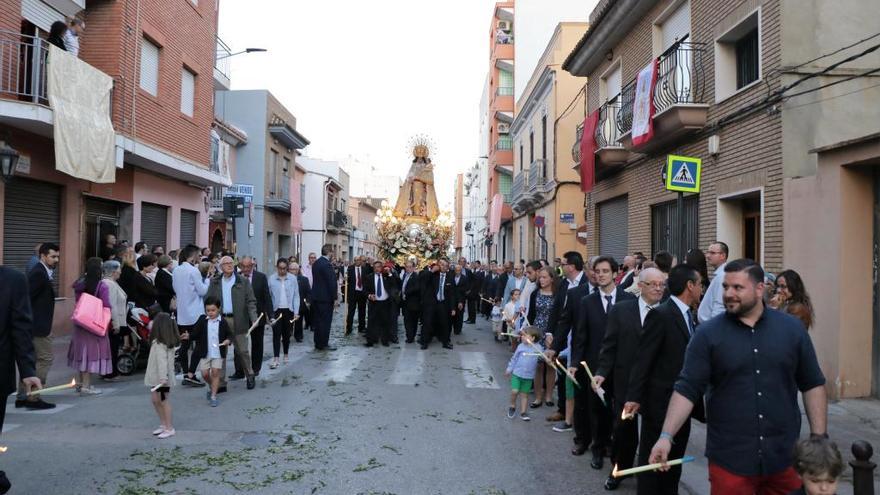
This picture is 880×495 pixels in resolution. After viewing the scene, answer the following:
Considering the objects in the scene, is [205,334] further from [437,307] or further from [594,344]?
[437,307]

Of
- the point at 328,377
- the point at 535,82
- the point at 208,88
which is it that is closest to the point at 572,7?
the point at 535,82

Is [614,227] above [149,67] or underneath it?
underneath

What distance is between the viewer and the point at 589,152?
17.4 metres

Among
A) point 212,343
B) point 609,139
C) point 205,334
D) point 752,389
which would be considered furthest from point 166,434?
point 609,139

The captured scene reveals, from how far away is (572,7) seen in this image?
109 feet

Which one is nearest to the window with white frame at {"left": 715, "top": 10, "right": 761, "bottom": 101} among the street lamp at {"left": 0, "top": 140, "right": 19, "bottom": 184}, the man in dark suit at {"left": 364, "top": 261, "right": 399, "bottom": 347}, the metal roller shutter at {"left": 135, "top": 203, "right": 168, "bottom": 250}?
the man in dark suit at {"left": 364, "top": 261, "right": 399, "bottom": 347}

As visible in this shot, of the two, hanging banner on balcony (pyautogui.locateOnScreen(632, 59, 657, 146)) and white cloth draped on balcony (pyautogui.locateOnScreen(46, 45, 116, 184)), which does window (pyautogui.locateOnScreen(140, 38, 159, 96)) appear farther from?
hanging banner on balcony (pyautogui.locateOnScreen(632, 59, 657, 146))

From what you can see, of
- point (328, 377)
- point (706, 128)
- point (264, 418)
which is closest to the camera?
point (264, 418)

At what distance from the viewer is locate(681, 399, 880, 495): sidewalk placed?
542 cm

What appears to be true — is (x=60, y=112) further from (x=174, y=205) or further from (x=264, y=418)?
(x=264, y=418)

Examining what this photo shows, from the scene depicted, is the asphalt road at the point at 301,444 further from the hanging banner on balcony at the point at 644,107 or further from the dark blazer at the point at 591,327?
the hanging banner on balcony at the point at 644,107

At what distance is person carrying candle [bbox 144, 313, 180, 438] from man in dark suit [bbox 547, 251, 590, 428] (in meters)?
3.92

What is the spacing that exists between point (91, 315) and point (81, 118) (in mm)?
5827

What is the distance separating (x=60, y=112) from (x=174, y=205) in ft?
22.3
